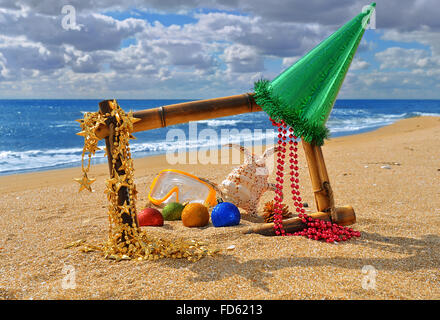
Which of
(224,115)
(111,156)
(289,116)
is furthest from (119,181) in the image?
(289,116)

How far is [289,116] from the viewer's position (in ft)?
11.1

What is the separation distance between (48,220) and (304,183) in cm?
411

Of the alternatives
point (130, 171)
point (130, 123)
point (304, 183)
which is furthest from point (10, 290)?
point (304, 183)

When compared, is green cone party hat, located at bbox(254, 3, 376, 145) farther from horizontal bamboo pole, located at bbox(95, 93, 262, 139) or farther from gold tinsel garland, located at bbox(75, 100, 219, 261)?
gold tinsel garland, located at bbox(75, 100, 219, 261)

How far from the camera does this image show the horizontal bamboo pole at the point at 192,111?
3.45m

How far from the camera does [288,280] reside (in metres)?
2.69

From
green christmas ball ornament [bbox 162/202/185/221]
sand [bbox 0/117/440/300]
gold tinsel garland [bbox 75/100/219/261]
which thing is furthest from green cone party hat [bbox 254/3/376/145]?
green christmas ball ornament [bbox 162/202/185/221]

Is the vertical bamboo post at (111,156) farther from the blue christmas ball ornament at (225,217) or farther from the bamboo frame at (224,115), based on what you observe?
the blue christmas ball ornament at (225,217)

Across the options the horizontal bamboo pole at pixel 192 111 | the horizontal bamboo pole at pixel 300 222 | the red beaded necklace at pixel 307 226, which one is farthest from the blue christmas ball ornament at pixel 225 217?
the horizontal bamboo pole at pixel 192 111

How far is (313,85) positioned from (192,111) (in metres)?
1.21

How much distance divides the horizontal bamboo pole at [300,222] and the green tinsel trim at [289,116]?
2.63ft

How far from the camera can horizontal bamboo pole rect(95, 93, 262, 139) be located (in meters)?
3.45

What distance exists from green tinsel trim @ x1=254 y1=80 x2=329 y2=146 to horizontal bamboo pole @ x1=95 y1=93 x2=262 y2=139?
0.17 meters

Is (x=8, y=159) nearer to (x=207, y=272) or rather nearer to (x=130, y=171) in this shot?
(x=130, y=171)
